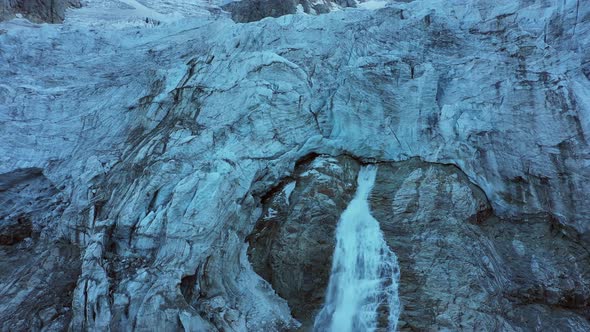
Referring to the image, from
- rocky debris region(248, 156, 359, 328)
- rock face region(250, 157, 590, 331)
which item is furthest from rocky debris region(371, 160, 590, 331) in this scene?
rocky debris region(248, 156, 359, 328)

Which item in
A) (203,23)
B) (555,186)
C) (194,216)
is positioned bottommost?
(194,216)

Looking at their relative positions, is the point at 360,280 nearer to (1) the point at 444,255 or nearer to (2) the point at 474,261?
(1) the point at 444,255

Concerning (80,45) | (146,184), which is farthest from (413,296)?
(80,45)

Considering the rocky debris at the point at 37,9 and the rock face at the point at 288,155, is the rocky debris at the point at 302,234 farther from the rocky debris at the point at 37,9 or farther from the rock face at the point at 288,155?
the rocky debris at the point at 37,9

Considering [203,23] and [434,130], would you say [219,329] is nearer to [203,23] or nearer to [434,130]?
[434,130]

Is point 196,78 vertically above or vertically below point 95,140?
above

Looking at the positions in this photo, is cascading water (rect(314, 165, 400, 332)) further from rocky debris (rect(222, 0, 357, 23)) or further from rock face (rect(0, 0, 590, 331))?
rocky debris (rect(222, 0, 357, 23))

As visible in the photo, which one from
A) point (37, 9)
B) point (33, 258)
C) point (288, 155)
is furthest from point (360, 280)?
point (37, 9)
